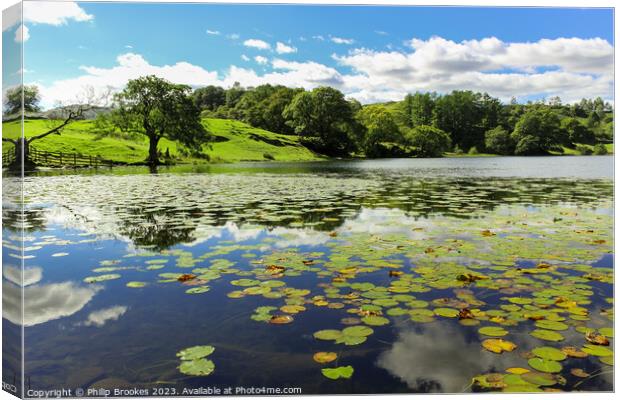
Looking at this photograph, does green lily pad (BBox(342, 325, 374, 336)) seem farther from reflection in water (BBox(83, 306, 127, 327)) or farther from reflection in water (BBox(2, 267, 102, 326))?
reflection in water (BBox(2, 267, 102, 326))

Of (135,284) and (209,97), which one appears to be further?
(209,97)

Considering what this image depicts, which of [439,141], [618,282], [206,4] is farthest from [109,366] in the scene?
[439,141]

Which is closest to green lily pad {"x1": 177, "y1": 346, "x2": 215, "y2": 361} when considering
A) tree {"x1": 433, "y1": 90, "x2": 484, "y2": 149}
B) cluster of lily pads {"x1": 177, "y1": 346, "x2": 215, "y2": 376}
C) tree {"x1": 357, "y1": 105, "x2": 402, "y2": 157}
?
cluster of lily pads {"x1": 177, "y1": 346, "x2": 215, "y2": 376}

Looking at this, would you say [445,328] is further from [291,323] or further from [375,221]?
[375,221]

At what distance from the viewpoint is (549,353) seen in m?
3.56

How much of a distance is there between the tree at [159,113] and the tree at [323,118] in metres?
6.19

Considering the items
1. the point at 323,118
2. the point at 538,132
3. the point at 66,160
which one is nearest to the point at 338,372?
the point at 538,132

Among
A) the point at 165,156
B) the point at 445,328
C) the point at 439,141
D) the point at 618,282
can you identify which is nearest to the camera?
the point at 445,328

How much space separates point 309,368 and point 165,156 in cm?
3500

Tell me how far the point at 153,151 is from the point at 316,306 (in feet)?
103

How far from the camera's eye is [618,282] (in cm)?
484

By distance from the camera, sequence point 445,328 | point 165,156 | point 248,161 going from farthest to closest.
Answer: point 248,161 → point 165,156 → point 445,328

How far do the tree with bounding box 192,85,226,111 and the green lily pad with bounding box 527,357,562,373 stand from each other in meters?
→ 26.7

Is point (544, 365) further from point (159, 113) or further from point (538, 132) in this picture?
point (159, 113)
